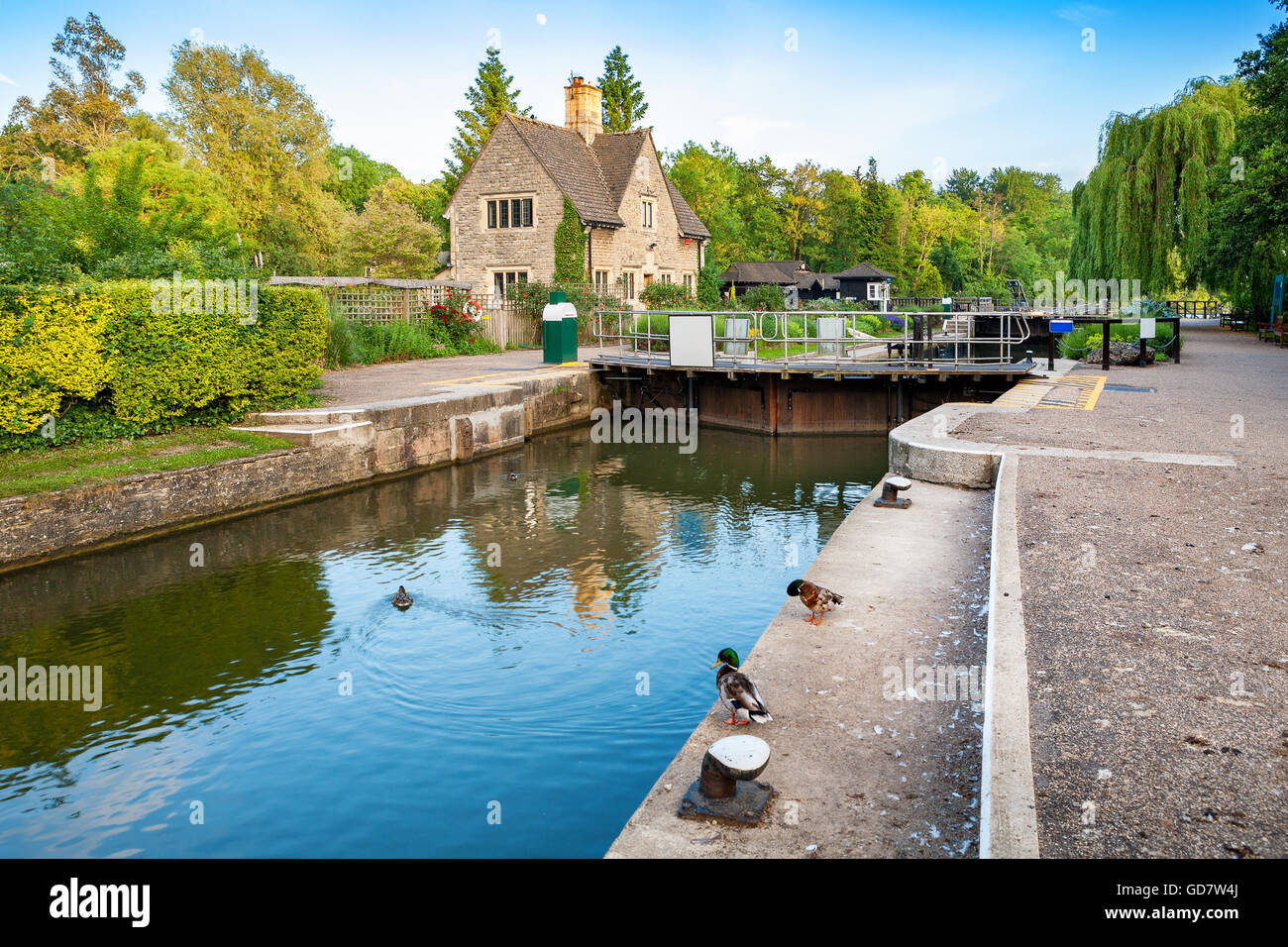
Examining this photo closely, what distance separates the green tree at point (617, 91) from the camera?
184 feet

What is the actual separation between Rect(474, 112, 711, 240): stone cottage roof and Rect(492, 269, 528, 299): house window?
3870mm

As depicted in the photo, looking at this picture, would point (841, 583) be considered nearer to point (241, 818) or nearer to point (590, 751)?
point (590, 751)

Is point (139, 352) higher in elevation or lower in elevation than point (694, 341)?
lower

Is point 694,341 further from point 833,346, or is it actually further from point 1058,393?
point 1058,393

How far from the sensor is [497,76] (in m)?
51.2

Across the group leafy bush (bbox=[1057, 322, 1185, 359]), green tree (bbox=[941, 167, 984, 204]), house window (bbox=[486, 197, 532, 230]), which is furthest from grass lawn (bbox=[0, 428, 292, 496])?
green tree (bbox=[941, 167, 984, 204])

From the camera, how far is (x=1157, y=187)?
3609 cm

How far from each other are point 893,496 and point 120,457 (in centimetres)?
1122

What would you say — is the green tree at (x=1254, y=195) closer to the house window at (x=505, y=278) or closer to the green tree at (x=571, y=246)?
the green tree at (x=571, y=246)

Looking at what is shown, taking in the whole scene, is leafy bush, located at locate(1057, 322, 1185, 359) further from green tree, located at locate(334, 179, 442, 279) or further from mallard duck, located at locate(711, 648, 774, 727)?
green tree, located at locate(334, 179, 442, 279)

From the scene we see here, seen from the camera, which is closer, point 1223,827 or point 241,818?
point 1223,827

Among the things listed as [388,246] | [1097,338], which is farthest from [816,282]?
[1097,338]
